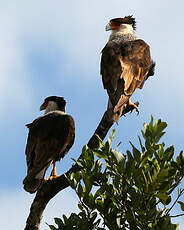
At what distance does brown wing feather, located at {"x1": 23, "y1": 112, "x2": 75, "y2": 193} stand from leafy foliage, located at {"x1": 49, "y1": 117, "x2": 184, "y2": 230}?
203cm

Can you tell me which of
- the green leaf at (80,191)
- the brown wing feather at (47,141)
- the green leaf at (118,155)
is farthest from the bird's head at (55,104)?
the green leaf at (118,155)

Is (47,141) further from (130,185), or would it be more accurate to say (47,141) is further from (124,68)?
(130,185)

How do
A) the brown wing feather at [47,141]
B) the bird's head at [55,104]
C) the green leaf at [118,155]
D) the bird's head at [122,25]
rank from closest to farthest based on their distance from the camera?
the green leaf at [118,155] < the brown wing feather at [47,141] < the bird's head at [55,104] < the bird's head at [122,25]

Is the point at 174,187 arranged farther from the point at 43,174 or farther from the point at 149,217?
the point at 43,174

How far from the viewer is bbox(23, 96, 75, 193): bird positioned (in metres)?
6.28

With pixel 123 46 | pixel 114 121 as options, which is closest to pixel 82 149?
pixel 114 121

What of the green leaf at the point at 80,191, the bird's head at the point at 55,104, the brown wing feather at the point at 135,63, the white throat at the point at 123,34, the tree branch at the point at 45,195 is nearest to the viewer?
the green leaf at the point at 80,191

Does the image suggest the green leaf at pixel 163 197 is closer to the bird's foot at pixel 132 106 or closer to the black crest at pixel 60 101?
the bird's foot at pixel 132 106

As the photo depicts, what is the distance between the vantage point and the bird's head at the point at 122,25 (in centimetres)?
880

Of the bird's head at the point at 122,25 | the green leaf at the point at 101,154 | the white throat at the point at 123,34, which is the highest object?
the bird's head at the point at 122,25

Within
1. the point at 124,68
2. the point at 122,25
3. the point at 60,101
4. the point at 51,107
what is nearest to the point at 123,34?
the point at 122,25

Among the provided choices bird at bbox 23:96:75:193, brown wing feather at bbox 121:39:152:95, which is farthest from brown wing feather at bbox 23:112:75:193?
brown wing feather at bbox 121:39:152:95

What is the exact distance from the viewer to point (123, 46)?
7.47 meters

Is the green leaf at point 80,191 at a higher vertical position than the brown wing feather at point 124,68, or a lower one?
lower
